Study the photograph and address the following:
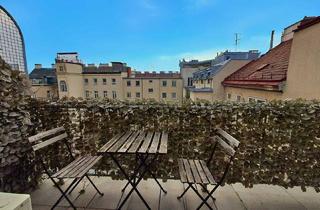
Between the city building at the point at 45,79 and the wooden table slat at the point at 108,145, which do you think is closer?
the wooden table slat at the point at 108,145

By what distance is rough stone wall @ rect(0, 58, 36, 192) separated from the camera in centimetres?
221

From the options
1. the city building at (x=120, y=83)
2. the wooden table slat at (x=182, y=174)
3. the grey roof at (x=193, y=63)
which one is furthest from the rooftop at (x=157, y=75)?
the wooden table slat at (x=182, y=174)

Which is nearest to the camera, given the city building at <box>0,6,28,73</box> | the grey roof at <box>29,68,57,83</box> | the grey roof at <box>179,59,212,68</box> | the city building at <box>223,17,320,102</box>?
Result: the city building at <box>0,6,28,73</box>

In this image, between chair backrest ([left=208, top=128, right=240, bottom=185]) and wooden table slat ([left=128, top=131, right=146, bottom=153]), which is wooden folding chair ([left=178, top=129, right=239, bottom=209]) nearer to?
chair backrest ([left=208, top=128, right=240, bottom=185])

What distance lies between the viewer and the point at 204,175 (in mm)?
1968

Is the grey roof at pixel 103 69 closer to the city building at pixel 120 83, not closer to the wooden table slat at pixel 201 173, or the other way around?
the city building at pixel 120 83

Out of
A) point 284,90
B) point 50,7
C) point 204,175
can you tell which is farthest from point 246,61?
point 204,175

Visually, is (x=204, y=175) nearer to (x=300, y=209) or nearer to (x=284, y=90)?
(x=300, y=209)

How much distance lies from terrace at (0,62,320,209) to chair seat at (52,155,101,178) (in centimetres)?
30

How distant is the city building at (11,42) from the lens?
8.69ft

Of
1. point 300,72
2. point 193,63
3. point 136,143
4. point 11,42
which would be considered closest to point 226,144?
point 136,143

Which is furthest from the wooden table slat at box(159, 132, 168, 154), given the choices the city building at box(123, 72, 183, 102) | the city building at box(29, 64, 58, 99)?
the city building at box(123, 72, 183, 102)

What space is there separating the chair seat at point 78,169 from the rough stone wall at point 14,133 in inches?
30.1

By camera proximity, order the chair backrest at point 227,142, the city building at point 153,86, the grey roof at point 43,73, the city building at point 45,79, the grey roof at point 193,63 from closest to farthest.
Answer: the chair backrest at point 227,142, the city building at point 45,79, the grey roof at point 43,73, the grey roof at point 193,63, the city building at point 153,86
